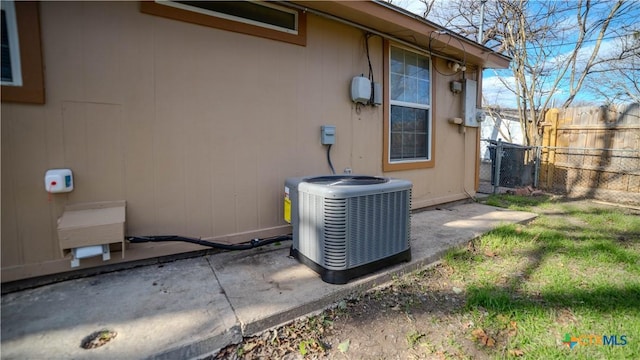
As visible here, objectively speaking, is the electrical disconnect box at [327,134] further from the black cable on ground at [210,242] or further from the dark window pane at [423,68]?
the dark window pane at [423,68]

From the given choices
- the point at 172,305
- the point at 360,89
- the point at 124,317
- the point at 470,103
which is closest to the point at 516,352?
the point at 172,305

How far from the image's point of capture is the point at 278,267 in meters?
2.31

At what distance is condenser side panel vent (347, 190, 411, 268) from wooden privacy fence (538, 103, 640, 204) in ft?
17.1

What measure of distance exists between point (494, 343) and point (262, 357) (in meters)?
1.23

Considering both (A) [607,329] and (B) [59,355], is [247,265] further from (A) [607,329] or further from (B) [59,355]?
(A) [607,329]

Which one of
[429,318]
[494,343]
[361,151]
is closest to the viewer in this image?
[494,343]

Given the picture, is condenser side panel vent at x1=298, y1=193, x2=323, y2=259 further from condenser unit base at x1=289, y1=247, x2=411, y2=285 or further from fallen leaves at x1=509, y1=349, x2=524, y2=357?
fallen leaves at x1=509, y1=349, x2=524, y2=357

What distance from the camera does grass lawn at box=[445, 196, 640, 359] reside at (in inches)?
63.9

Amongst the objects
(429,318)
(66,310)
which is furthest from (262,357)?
(66,310)

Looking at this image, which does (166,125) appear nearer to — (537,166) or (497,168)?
(497,168)

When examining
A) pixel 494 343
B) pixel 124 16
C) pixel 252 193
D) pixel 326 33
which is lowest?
pixel 494 343

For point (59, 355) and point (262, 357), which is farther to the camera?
point (262, 357)

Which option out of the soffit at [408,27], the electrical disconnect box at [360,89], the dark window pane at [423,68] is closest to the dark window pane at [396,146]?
the electrical disconnect box at [360,89]

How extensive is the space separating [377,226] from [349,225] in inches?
10.6
